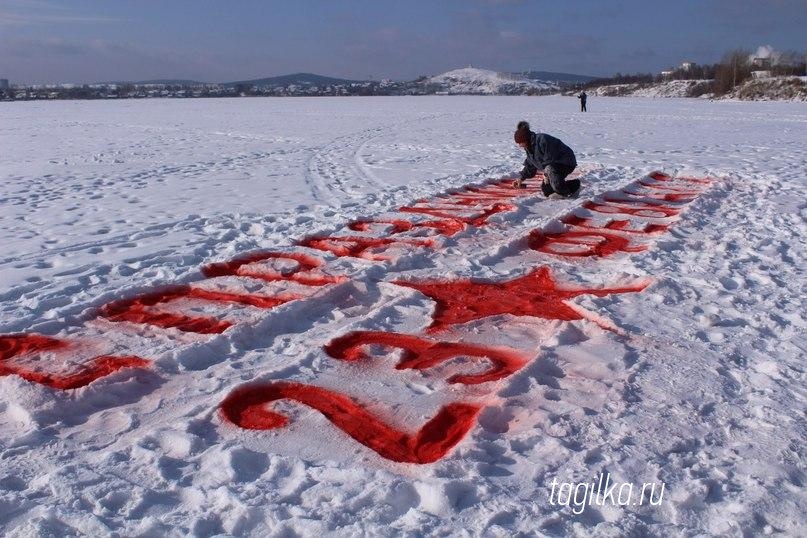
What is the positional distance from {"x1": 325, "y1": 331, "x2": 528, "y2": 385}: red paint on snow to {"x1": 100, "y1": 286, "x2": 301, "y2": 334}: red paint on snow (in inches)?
32.4

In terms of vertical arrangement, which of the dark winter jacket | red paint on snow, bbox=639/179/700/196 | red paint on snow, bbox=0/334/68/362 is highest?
the dark winter jacket

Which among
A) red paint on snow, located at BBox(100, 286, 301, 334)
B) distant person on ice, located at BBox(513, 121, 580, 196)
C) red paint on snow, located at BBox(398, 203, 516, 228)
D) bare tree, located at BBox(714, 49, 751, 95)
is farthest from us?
bare tree, located at BBox(714, 49, 751, 95)

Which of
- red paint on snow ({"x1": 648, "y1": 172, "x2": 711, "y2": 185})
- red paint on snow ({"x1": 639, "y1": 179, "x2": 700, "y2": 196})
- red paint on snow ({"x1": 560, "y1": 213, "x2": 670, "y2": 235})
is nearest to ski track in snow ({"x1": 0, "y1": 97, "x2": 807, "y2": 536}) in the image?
red paint on snow ({"x1": 560, "y1": 213, "x2": 670, "y2": 235})

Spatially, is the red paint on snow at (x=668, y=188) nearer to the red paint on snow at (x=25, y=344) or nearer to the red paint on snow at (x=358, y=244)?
the red paint on snow at (x=358, y=244)

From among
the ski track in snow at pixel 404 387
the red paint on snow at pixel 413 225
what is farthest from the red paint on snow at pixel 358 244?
the red paint on snow at pixel 413 225

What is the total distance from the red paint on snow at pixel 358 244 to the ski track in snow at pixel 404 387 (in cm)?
24

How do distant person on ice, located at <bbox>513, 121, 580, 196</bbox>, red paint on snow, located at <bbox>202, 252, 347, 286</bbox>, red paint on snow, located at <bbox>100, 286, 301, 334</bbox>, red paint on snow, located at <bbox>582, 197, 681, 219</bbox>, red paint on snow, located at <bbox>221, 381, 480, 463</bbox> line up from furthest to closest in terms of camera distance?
1. distant person on ice, located at <bbox>513, 121, 580, 196</bbox>
2. red paint on snow, located at <bbox>582, 197, 681, 219</bbox>
3. red paint on snow, located at <bbox>202, 252, 347, 286</bbox>
4. red paint on snow, located at <bbox>100, 286, 301, 334</bbox>
5. red paint on snow, located at <bbox>221, 381, 480, 463</bbox>

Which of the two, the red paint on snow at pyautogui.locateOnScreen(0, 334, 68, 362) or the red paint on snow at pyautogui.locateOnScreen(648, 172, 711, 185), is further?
the red paint on snow at pyautogui.locateOnScreen(648, 172, 711, 185)

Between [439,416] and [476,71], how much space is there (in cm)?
18421

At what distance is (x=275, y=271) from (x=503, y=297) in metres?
1.80

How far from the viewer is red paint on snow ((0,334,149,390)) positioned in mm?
3664

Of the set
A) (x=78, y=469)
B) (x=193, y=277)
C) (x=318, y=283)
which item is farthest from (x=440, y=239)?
(x=78, y=469)

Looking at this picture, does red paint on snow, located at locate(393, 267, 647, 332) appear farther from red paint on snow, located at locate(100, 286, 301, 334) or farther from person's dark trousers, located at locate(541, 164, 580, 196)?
person's dark trousers, located at locate(541, 164, 580, 196)

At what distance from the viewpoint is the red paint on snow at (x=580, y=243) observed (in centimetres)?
623
